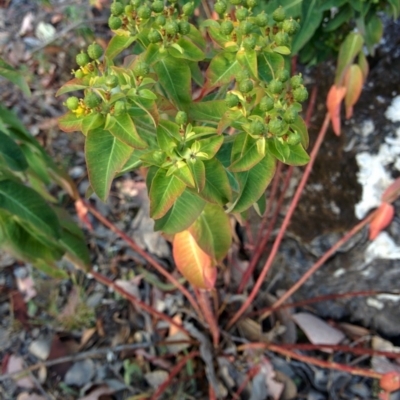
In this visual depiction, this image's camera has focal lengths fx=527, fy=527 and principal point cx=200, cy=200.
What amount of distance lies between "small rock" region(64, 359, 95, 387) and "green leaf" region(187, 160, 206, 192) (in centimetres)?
101

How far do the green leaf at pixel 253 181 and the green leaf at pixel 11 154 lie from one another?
473 millimetres

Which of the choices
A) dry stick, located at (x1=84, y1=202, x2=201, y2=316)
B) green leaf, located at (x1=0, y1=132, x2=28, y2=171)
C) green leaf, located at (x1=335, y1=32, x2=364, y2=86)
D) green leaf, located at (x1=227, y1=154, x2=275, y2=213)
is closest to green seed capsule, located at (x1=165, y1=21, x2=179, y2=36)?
green leaf, located at (x1=227, y1=154, x2=275, y2=213)

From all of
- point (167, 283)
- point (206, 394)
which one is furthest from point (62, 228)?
point (206, 394)

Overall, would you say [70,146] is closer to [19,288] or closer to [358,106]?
[19,288]

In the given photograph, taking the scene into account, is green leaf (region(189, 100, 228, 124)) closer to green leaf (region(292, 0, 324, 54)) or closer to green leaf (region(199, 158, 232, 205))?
green leaf (region(199, 158, 232, 205))

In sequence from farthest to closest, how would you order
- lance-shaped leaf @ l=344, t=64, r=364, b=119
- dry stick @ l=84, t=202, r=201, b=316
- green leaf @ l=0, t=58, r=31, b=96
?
dry stick @ l=84, t=202, r=201, b=316
lance-shaped leaf @ l=344, t=64, r=364, b=119
green leaf @ l=0, t=58, r=31, b=96

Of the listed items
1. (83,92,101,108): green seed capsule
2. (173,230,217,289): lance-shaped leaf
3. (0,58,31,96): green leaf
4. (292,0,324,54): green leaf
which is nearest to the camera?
(83,92,101,108): green seed capsule

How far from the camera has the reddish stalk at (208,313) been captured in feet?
4.54

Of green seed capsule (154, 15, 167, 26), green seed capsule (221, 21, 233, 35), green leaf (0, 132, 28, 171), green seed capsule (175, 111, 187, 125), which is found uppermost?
green seed capsule (154, 15, 167, 26)

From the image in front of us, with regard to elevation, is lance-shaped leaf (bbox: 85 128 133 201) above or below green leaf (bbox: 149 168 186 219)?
above

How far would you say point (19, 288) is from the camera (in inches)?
67.4

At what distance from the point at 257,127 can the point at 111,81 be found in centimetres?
20

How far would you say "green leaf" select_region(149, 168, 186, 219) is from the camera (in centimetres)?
75

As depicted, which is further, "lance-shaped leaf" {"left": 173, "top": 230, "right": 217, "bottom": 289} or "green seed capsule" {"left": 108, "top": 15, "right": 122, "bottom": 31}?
"lance-shaped leaf" {"left": 173, "top": 230, "right": 217, "bottom": 289}
